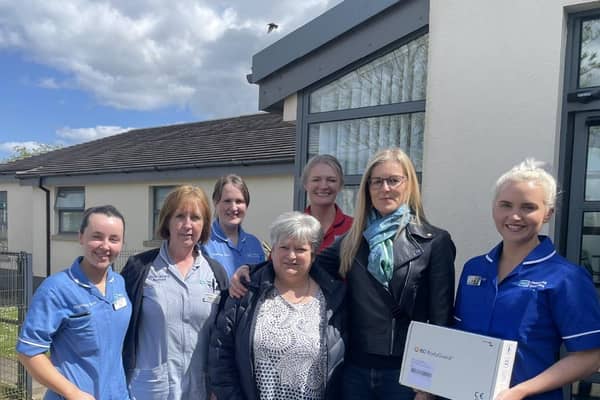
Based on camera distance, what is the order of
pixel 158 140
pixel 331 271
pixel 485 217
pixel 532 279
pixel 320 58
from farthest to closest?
pixel 158 140
pixel 320 58
pixel 485 217
pixel 331 271
pixel 532 279

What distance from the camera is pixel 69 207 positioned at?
1438cm

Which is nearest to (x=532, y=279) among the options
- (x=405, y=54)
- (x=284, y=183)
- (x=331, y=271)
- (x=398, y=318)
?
(x=398, y=318)

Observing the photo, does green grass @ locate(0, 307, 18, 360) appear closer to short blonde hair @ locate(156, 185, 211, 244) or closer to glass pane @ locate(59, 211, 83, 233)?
short blonde hair @ locate(156, 185, 211, 244)

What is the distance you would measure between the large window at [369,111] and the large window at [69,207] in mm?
11706

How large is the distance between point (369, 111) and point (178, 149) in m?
10.3

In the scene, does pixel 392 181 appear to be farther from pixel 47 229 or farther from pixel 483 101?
pixel 47 229

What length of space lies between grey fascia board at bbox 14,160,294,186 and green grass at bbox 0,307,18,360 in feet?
17.7

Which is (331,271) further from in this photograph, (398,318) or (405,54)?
(405,54)

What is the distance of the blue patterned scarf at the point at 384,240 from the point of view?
7.43 ft

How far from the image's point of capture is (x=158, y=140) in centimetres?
1588

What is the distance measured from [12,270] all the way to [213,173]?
6.04 metres

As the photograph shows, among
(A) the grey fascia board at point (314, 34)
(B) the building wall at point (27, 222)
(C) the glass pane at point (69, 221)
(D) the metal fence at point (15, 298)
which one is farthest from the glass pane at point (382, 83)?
(B) the building wall at point (27, 222)

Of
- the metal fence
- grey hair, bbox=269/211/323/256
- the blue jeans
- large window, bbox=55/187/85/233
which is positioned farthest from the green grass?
large window, bbox=55/187/85/233

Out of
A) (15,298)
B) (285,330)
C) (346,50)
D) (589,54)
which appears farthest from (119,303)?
(15,298)
